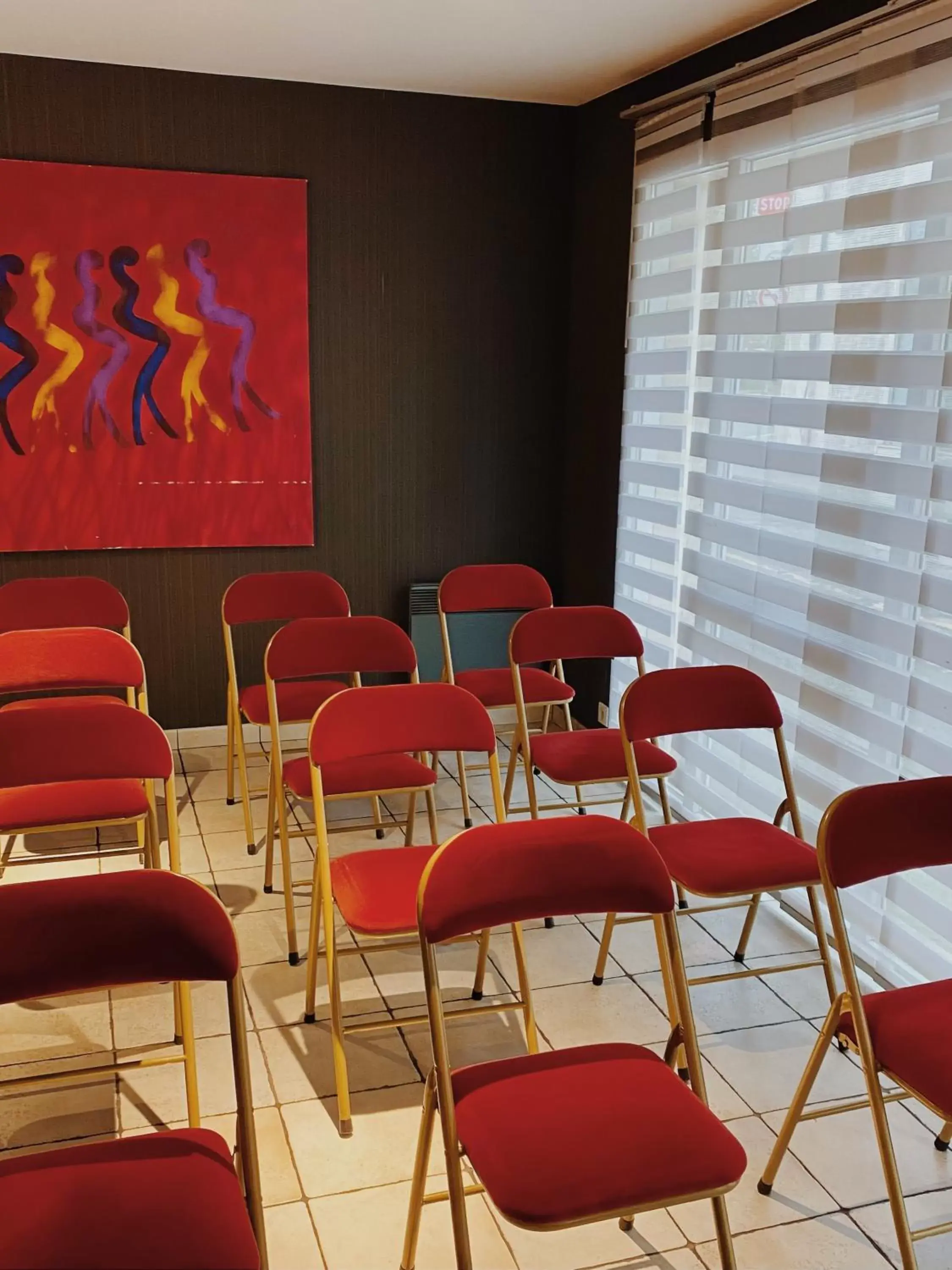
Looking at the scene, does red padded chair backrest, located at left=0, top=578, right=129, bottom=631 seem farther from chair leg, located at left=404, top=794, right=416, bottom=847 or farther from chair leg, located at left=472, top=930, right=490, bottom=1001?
chair leg, located at left=472, top=930, right=490, bottom=1001

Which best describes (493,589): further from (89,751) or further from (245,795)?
(89,751)

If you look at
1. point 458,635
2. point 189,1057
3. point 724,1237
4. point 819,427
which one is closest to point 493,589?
point 458,635

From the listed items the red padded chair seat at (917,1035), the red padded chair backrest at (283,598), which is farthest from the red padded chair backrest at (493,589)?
the red padded chair seat at (917,1035)

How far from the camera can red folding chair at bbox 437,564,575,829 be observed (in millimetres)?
4004

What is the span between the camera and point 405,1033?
285 cm

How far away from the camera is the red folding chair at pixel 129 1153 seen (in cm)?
151

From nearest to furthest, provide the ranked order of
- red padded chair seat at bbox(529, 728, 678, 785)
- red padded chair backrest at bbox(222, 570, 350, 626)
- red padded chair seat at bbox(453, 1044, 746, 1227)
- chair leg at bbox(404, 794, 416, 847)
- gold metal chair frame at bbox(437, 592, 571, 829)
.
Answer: red padded chair seat at bbox(453, 1044, 746, 1227) → red padded chair seat at bbox(529, 728, 678, 785) → chair leg at bbox(404, 794, 416, 847) → gold metal chair frame at bbox(437, 592, 571, 829) → red padded chair backrest at bbox(222, 570, 350, 626)

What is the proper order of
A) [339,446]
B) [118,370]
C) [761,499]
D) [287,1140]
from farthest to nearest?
[339,446] < [118,370] < [761,499] < [287,1140]

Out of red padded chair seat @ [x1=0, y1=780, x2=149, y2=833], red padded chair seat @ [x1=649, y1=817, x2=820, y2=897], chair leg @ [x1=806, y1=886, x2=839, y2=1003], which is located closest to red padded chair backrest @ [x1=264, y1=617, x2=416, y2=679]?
red padded chair seat @ [x1=0, y1=780, x2=149, y2=833]

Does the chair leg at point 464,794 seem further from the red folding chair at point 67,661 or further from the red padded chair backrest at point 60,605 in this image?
the red padded chair backrest at point 60,605

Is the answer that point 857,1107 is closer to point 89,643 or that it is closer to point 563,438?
point 89,643

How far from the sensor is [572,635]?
3781mm

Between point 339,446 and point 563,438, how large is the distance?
1.05 m

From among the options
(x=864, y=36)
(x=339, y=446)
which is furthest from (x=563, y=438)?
(x=864, y=36)
